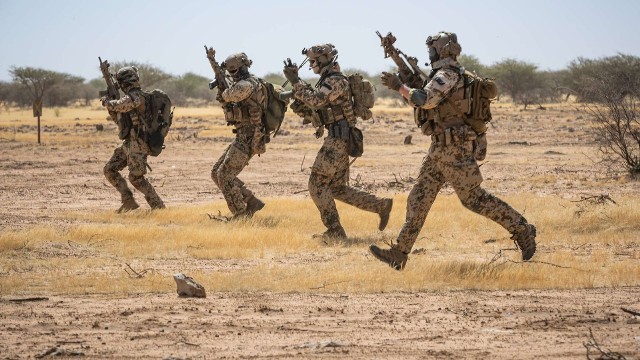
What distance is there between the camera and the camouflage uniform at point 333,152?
460 inches

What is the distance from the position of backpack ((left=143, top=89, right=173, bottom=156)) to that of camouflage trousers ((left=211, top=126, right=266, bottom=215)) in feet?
4.44

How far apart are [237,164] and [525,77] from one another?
5670 centimetres

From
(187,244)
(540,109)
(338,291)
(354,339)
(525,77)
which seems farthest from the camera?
(525,77)

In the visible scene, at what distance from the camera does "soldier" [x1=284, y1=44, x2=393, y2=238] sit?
1171cm

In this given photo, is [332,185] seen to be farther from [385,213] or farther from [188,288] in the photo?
[188,288]

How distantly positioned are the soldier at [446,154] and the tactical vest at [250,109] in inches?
163

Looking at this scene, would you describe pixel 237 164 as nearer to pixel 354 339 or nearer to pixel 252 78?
pixel 252 78

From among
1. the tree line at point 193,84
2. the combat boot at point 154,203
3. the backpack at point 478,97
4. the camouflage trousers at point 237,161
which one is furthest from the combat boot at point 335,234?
the tree line at point 193,84

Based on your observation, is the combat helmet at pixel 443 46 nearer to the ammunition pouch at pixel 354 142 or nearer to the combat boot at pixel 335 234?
the ammunition pouch at pixel 354 142

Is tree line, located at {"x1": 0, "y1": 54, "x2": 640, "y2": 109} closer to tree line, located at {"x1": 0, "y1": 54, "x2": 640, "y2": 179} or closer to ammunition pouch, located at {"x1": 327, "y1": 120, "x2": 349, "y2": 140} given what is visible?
tree line, located at {"x1": 0, "y1": 54, "x2": 640, "y2": 179}

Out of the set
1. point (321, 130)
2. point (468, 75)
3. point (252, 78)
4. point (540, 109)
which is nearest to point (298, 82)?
point (321, 130)

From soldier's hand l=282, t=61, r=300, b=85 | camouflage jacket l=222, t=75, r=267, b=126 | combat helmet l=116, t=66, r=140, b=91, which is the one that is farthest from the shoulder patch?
combat helmet l=116, t=66, r=140, b=91

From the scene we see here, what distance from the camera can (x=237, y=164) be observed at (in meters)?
13.6

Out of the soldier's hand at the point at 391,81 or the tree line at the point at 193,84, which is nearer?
the soldier's hand at the point at 391,81
